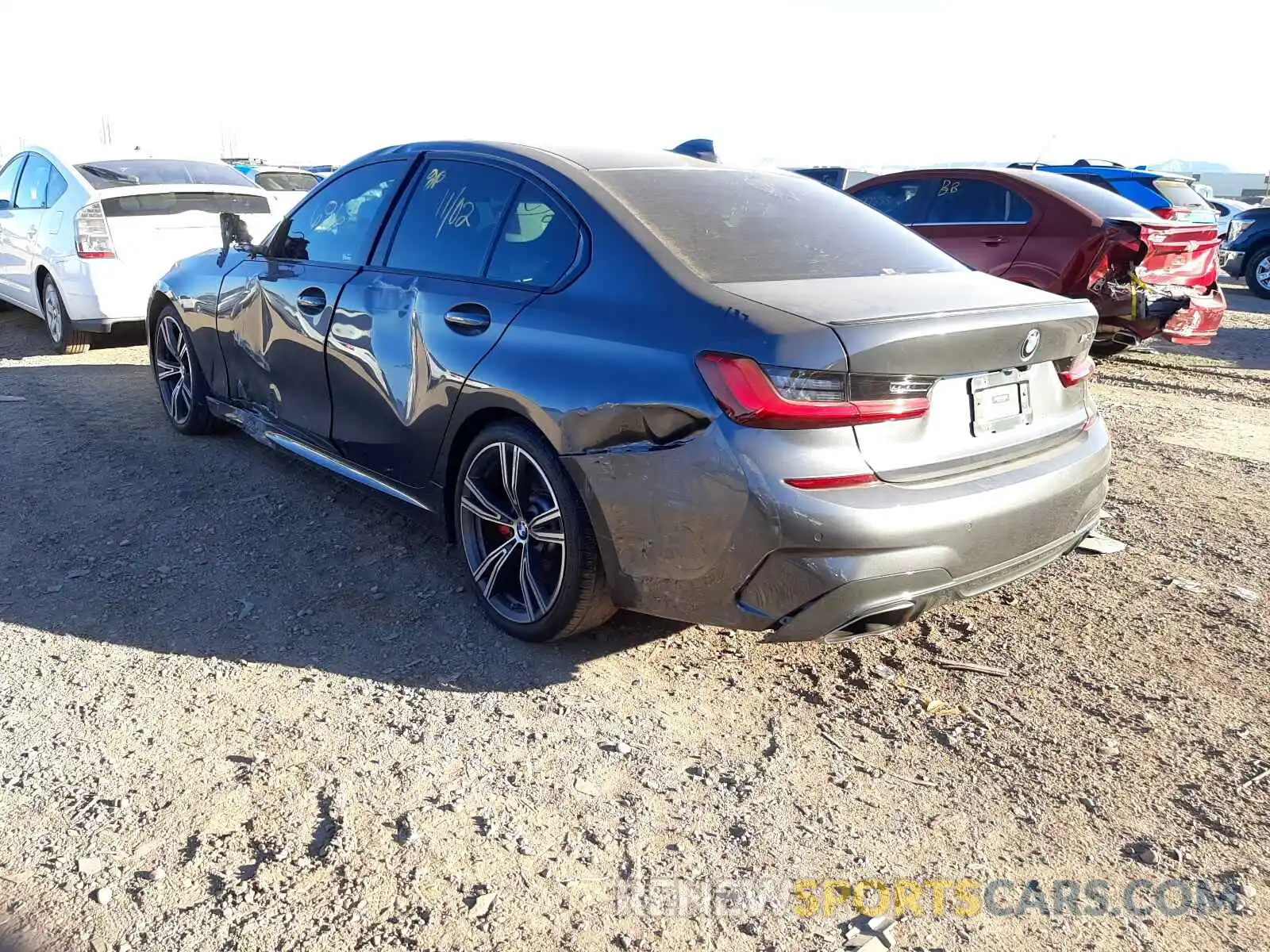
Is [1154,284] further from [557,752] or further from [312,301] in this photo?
[557,752]

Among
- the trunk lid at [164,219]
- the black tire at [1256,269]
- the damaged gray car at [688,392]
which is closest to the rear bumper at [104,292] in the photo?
the trunk lid at [164,219]

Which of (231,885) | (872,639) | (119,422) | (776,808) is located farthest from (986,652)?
(119,422)

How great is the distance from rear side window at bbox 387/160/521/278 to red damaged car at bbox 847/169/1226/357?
5290 mm

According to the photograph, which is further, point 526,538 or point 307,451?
point 307,451

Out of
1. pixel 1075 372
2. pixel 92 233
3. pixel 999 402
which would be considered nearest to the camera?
pixel 999 402

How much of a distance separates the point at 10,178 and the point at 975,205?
8.39 meters

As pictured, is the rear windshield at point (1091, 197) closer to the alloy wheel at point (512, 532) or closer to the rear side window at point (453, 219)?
the rear side window at point (453, 219)

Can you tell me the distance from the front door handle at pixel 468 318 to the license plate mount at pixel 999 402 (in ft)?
5.04

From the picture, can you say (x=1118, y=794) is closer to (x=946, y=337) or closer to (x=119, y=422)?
(x=946, y=337)

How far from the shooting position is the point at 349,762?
2.70 m

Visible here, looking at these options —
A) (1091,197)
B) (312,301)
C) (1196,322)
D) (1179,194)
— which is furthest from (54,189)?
(1179,194)

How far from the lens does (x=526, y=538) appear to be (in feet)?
10.8

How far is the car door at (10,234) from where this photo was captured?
841cm

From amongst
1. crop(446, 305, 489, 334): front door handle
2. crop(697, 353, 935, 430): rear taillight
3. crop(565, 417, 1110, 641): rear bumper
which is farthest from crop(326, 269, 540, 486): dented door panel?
crop(697, 353, 935, 430): rear taillight
